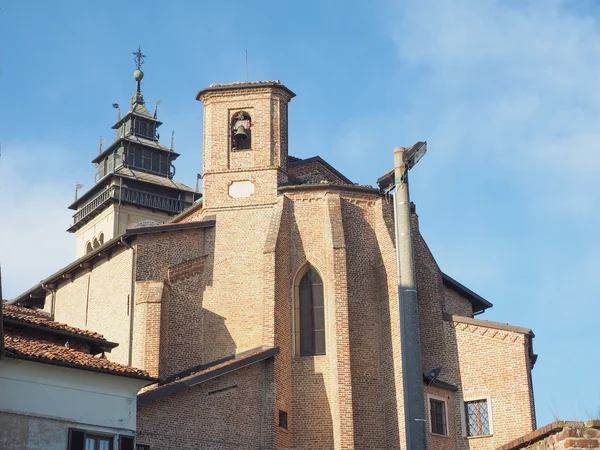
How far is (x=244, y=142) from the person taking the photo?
1396 inches

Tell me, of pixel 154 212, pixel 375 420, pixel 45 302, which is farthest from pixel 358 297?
pixel 154 212

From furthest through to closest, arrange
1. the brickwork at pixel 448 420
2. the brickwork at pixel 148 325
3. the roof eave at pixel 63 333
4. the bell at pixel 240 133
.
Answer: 1. the bell at pixel 240 133
2. the brickwork at pixel 448 420
3. the brickwork at pixel 148 325
4. the roof eave at pixel 63 333

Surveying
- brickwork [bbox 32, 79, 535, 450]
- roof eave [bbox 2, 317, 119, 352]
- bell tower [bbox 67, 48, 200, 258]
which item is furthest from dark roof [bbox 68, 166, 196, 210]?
roof eave [bbox 2, 317, 119, 352]

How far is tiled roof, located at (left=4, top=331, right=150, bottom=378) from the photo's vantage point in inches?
809

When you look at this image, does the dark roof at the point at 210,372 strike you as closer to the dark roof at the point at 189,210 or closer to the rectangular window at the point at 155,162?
the dark roof at the point at 189,210

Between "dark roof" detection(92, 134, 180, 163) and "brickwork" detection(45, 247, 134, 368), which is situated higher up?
"dark roof" detection(92, 134, 180, 163)

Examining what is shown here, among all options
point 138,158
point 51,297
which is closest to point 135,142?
point 138,158

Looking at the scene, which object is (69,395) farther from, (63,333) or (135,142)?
(135,142)

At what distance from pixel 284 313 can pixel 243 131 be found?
6871 mm

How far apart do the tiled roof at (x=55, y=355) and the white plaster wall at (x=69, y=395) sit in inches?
7.4

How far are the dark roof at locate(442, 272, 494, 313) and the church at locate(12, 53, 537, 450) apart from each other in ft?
6.80

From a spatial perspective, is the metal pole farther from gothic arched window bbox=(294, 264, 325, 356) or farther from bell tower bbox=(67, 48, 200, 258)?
bell tower bbox=(67, 48, 200, 258)

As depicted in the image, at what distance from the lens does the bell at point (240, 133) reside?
34938 millimetres

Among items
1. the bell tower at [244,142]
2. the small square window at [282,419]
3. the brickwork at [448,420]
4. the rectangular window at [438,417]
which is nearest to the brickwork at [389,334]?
the brickwork at [448,420]
